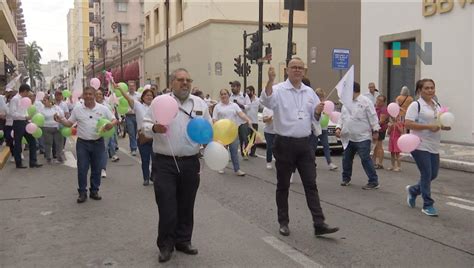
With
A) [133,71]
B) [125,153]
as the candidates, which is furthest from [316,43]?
[133,71]

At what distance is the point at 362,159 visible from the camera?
8930 mm

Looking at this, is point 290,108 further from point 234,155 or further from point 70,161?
point 70,161

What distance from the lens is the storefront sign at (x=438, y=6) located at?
15.5 meters

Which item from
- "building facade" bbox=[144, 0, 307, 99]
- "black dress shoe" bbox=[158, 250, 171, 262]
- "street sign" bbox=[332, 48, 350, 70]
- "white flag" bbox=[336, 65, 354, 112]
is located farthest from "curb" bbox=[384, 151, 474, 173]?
"building facade" bbox=[144, 0, 307, 99]

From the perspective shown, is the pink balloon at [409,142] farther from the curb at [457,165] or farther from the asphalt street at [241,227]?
the curb at [457,165]

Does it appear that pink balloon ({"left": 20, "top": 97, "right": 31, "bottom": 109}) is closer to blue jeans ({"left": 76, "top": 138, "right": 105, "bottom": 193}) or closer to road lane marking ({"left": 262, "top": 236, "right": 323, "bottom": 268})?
blue jeans ({"left": 76, "top": 138, "right": 105, "bottom": 193})

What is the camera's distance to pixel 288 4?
55.5 ft

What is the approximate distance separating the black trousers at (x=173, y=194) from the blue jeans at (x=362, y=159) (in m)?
4.47

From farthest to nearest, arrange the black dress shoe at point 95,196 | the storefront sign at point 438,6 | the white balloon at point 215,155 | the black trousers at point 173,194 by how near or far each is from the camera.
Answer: the storefront sign at point 438,6, the black dress shoe at point 95,196, the white balloon at point 215,155, the black trousers at point 173,194

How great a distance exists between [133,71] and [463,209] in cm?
4775

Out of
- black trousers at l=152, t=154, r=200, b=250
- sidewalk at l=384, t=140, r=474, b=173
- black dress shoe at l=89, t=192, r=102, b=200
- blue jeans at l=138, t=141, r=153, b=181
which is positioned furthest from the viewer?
sidewalk at l=384, t=140, r=474, b=173

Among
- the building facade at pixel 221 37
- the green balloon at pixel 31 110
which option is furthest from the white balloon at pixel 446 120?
the building facade at pixel 221 37

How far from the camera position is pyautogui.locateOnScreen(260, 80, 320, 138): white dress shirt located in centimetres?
592

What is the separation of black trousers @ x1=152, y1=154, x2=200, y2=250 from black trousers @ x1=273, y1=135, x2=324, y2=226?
121cm
